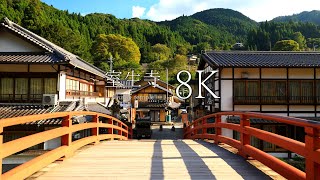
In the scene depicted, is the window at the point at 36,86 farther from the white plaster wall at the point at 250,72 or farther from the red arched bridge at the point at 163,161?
the white plaster wall at the point at 250,72

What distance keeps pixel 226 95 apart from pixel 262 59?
11.3 ft

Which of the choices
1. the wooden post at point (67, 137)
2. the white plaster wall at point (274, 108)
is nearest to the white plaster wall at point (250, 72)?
the white plaster wall at point (274, 108)

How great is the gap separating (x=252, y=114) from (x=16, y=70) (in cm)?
1351

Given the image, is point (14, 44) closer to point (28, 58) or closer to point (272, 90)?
point (28, 58)

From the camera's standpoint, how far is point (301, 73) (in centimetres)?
1748

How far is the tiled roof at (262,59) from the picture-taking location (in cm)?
1698

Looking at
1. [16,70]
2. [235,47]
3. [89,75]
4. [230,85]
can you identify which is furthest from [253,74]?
[235,47]

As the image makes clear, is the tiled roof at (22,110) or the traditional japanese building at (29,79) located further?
the traditional japanese building at (29,79)

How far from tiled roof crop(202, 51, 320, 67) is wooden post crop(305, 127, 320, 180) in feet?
45.9

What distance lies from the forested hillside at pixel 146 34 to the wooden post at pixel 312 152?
151 ft

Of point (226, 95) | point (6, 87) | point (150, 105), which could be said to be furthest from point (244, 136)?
point (150, 105)

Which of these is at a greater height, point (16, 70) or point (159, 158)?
point (16, 70)

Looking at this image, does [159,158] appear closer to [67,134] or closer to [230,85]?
[67,134]

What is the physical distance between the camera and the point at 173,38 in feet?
368
